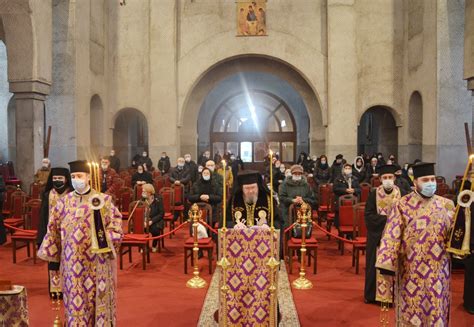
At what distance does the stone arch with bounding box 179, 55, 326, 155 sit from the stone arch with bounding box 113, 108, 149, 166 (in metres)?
2.15

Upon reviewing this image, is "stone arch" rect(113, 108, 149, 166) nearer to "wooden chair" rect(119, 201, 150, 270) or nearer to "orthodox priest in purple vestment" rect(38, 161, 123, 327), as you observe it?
"wooden chair" rect(119, 201, 150, 270)

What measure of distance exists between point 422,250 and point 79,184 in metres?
3.42

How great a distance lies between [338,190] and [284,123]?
61.2ft

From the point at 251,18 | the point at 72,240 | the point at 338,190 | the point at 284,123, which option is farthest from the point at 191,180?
the point at 284,123

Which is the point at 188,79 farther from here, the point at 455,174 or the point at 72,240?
the point at 72,240

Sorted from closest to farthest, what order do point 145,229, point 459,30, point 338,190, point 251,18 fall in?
point 145,229
point 338,190
point 459,30
point 251,18

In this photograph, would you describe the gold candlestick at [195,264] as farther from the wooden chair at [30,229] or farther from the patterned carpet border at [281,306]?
the wooden chair at [30,229]

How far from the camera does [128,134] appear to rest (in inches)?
994

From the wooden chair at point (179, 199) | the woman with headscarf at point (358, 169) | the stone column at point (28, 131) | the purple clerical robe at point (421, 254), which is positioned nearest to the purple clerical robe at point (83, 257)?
the purple clerical robe at point (421, 254)

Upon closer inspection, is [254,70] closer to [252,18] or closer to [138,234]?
[252,18]

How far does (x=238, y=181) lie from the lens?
591 centimetres

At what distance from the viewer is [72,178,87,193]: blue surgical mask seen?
4.95 m

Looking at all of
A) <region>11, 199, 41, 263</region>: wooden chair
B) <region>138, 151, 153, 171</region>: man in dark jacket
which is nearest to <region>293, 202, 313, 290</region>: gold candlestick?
<region>11, 199, 41, 263</region>: wooden chair

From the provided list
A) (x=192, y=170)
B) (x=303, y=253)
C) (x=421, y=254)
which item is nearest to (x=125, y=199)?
(x=192, y=170)
